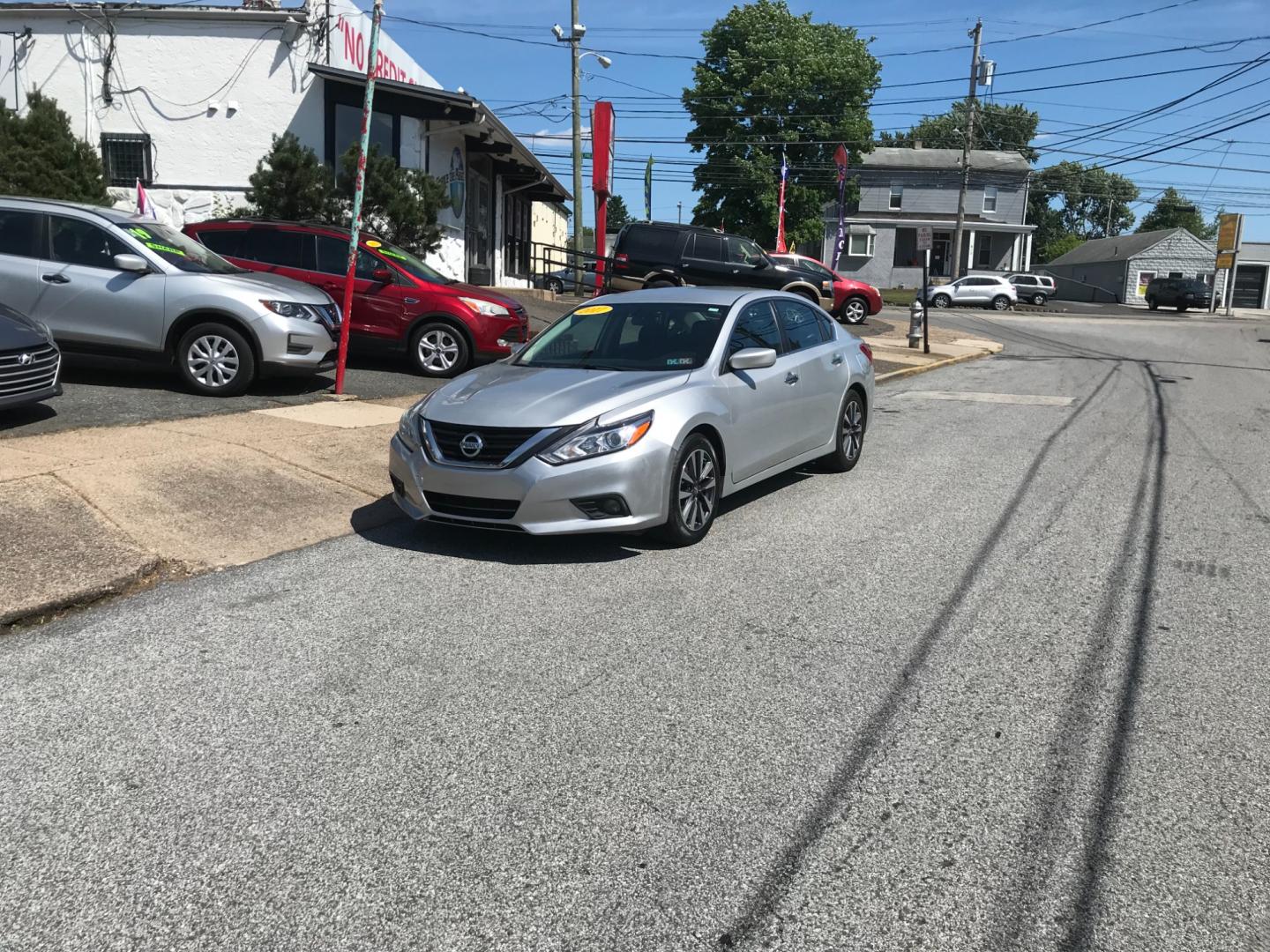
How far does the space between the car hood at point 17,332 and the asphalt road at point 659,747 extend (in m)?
3.50

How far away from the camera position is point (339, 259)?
13.1 m

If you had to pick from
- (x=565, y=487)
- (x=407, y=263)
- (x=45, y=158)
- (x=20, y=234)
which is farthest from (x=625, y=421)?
(x=45, y=158)

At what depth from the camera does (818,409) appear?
8422 mm

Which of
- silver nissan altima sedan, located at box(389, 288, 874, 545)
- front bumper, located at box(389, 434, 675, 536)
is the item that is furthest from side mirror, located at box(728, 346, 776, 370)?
front bumper, located at box(389, 434, 675, 536)

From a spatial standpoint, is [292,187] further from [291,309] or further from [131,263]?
[131,263]

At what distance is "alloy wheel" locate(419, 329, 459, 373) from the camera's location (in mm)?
13141

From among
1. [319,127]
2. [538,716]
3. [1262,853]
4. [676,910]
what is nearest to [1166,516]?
[1262,853]

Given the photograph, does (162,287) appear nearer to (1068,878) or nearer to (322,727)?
(322,727)

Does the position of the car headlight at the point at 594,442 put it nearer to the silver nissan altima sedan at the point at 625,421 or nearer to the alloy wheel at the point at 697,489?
the silver nissan altima sedan at the point at 625,421

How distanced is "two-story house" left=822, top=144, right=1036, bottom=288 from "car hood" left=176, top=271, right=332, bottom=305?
166 feet

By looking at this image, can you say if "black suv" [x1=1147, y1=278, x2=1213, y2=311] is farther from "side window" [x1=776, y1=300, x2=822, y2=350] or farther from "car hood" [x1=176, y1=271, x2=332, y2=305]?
"car hood" [x1=176, y1=271, x2=332, y2=305]

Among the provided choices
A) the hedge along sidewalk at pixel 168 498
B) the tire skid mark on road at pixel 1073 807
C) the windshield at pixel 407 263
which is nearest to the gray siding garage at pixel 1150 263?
the windshield at pixel 407 263

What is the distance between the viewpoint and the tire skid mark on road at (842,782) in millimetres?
2930

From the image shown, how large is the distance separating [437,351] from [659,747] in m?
9.90
